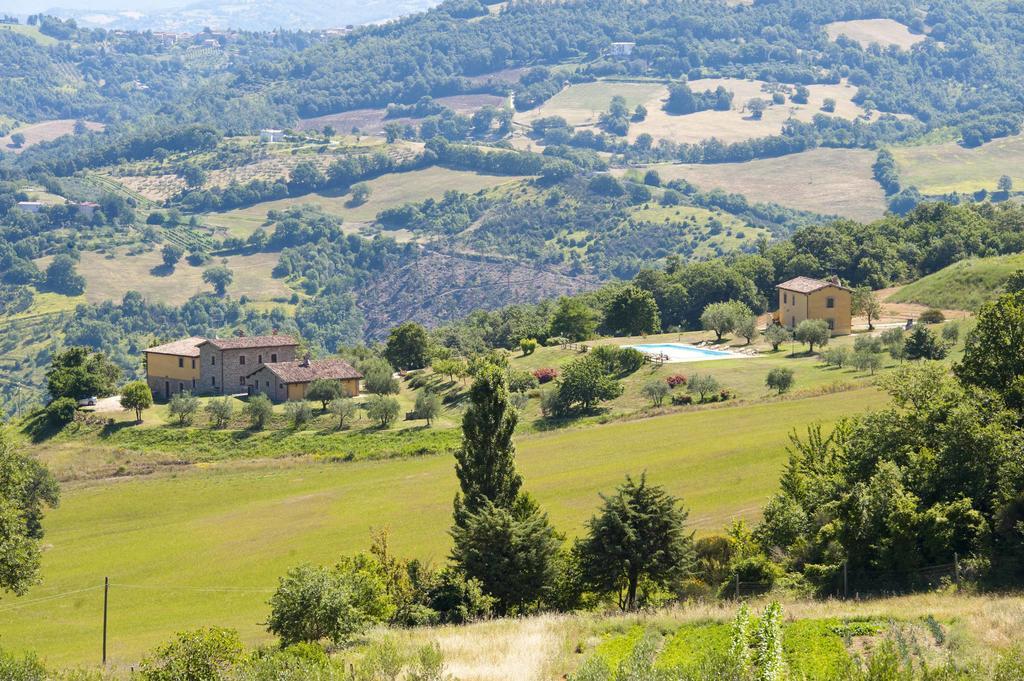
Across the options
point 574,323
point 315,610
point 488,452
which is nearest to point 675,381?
point 574,323

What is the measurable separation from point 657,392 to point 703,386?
125 inches

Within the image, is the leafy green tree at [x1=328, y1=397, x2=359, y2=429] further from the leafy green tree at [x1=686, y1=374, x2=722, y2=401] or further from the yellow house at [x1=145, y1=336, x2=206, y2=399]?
the leafy green tree at [x1=686, y1=374, x2=722, y2=401]

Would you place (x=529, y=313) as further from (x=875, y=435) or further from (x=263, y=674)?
(x=263, y=674)

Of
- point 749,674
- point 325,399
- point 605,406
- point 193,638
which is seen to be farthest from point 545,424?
point 749,674

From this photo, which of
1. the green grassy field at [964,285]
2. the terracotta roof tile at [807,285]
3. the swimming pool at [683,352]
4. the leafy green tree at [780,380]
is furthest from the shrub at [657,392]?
the green grassy field at [964,285]

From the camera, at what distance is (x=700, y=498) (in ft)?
193

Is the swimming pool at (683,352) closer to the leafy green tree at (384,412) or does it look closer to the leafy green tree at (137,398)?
the leafy green tree at (384,412)

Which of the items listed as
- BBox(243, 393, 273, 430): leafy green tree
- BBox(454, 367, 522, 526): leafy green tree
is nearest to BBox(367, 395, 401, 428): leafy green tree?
BBox(243, 393, 273, 430): leafy green tree

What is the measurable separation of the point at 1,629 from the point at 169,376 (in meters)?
56.0

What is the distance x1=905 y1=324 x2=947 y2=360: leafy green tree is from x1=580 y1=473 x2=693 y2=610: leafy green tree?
146ft

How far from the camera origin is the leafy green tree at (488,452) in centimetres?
5100

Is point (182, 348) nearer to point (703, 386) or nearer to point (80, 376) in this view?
point (80, 376)

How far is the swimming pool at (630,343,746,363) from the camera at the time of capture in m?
98.4

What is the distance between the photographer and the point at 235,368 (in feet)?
348
